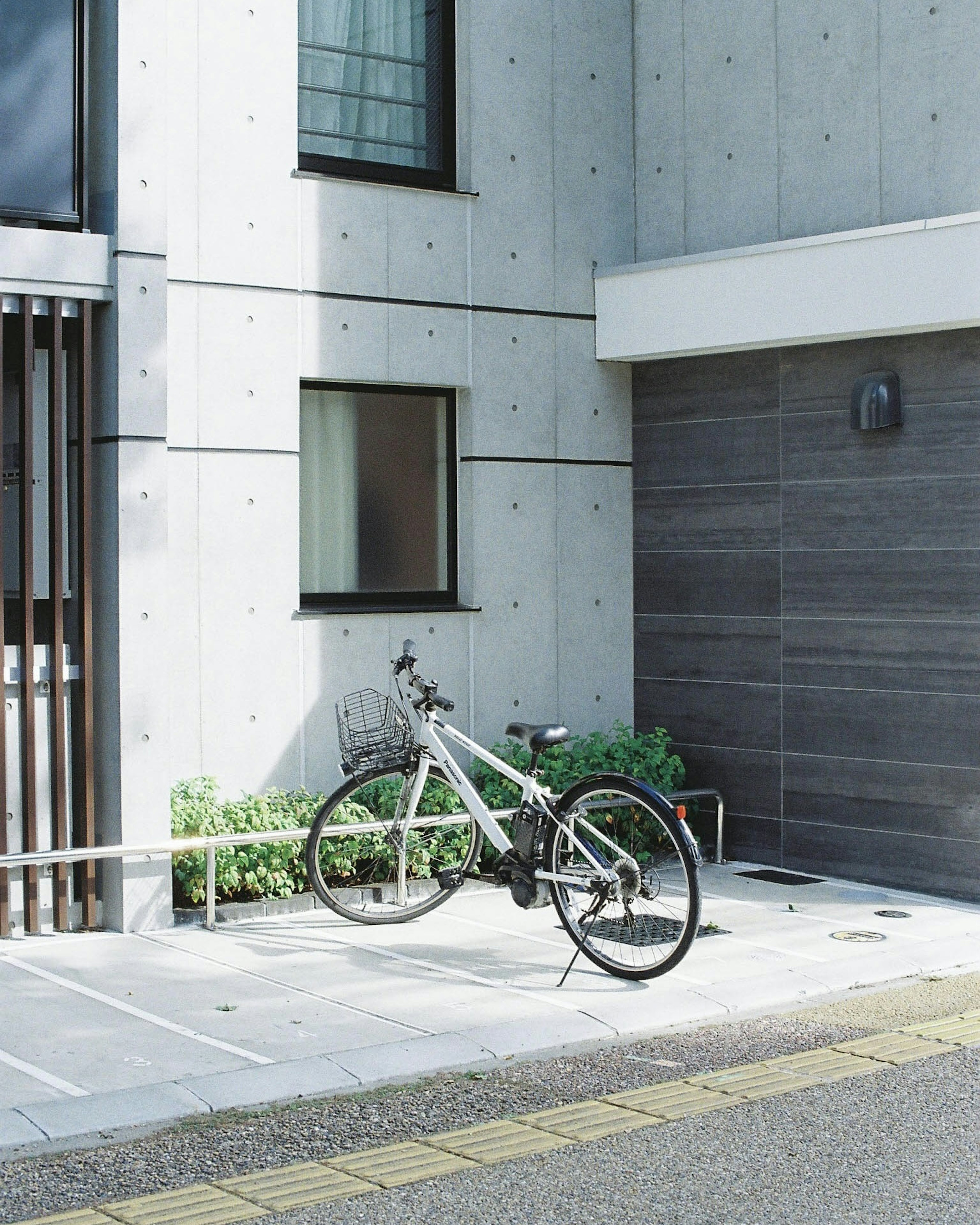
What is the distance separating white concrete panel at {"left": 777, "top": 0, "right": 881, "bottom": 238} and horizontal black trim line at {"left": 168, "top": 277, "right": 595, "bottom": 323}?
4.95ft

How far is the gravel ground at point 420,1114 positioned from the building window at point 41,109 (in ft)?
14.8

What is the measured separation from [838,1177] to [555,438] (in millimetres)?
6338

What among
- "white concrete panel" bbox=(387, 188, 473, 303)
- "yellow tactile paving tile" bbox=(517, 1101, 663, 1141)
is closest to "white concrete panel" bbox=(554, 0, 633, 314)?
"white concrete panel" bbox=(387, 188, 473, 303)

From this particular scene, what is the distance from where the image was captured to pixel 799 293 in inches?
368

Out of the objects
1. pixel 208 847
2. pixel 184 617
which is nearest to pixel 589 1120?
pixel 208 847

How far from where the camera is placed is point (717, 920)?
8320 millimetres

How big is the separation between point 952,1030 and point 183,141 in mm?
6069

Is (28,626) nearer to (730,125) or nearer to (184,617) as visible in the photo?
(184,617)

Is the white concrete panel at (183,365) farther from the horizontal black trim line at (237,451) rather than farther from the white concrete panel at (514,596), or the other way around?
the white concrete panel at (514,596)

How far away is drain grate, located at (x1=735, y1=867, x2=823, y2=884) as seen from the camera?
30.9 ft

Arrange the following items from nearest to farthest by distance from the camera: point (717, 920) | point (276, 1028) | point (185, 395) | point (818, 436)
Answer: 1. point (276, 1028)
2. point (717, 920)
3. point (185, 395)
4. point (818, 436)

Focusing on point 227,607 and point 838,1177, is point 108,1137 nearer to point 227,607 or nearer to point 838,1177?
point 838,1177

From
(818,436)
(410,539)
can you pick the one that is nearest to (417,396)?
(410,539)

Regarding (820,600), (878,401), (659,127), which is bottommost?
(820,600)
